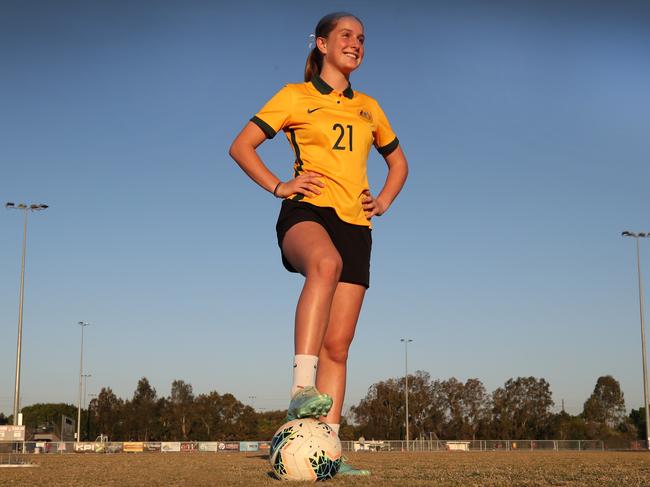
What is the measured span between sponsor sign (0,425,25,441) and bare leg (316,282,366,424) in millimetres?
21674

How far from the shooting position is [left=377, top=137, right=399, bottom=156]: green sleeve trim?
5625 millimetres

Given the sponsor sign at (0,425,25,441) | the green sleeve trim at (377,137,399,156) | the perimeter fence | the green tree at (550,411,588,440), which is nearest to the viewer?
the green sleeve trim at (377,137,399,156)

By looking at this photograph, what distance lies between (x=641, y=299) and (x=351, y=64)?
44091 mm

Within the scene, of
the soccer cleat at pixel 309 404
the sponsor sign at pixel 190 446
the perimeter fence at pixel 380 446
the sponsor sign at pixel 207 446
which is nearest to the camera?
the soccer cleat at pixel 309 404

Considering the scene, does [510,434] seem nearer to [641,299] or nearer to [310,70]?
[641,299]

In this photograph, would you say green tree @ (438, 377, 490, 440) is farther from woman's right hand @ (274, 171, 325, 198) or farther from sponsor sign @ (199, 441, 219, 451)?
woman's right hand @ (274, 171, 325, 198)

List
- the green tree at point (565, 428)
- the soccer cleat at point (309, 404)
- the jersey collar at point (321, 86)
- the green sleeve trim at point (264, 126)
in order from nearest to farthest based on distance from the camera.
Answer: the soccer cleat at point (309, 404), the green sleeve trim at point (264, 126), the jersey collar at point (321, 86), the green tree at point (565, 428)

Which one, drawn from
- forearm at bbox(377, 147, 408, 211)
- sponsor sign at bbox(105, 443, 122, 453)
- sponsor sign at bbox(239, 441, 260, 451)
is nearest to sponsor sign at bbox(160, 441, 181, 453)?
sponsor sign at bbox(105, 443, 122, 453)

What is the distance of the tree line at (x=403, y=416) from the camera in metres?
85.2

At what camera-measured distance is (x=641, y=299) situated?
44.9 m

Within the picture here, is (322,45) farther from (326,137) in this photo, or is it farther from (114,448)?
(114,448)

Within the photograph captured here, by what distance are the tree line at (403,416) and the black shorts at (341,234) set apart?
269 ft

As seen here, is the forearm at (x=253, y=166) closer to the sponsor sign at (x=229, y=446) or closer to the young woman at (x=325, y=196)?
the young woman at (x=325, y=196)

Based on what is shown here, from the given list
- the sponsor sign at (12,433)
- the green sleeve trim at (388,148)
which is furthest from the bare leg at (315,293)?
the sponsor sign at (12,433)
